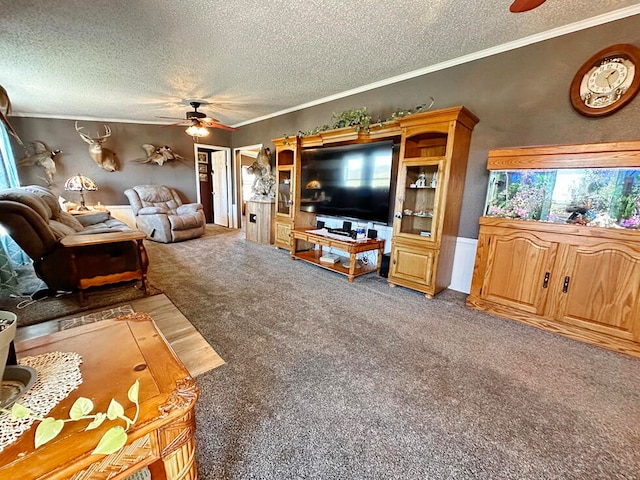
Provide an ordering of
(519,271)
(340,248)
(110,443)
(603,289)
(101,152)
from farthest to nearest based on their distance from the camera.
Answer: (101,152) < (340,248) < (519,271) < (603,289) < (110,443)

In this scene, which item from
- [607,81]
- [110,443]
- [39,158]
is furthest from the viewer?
[39,158]

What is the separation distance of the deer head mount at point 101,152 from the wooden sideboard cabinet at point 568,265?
688 cm

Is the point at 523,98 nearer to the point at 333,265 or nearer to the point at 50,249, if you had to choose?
the point at 333,265

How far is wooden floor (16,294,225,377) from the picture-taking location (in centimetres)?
177

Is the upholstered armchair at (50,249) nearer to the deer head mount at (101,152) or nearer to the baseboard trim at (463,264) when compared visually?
the deer head mount at (101,152)

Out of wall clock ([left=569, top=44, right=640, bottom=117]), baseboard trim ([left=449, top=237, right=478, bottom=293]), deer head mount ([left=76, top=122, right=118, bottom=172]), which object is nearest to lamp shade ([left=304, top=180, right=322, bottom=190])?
baseboard trim ([left=449, top=237, right=478, bottom=293])

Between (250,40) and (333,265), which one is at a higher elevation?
(250,40)

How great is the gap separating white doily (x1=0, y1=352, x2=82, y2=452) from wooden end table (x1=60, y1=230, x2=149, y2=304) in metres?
2.02

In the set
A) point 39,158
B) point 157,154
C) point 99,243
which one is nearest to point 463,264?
point 99,243

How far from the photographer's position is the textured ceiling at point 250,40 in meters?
2.08

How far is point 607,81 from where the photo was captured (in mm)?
2176

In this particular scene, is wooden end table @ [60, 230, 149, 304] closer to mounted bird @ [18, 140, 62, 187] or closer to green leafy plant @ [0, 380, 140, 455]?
green leafy plant @ [0, 380, 140, 455]

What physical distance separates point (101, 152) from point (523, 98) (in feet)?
23.4

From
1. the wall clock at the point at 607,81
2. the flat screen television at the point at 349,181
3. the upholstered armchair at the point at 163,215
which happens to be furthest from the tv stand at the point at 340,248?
the upholstered armchair at the point at 163,215
